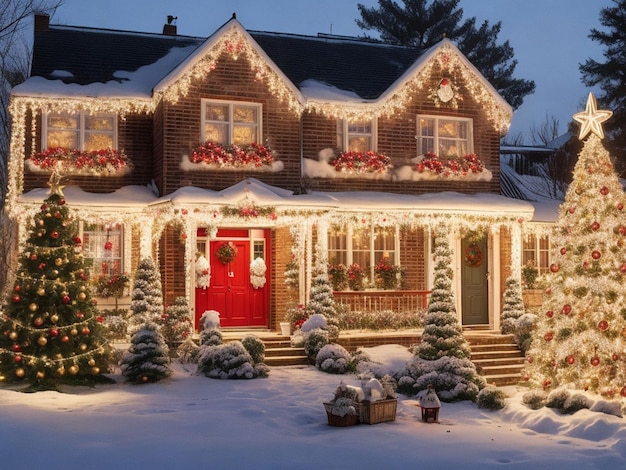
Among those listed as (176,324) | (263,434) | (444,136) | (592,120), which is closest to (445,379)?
(263,434)

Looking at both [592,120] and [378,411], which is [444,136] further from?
[378,411]

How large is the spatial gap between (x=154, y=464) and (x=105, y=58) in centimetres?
1340

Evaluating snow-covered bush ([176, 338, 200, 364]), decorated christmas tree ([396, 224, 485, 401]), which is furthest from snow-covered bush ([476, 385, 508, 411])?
snow-covered bush ([176, 338, 200, 364])

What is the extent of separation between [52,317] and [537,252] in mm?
12808

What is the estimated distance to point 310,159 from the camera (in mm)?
18953

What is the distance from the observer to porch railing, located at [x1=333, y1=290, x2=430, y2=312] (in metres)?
18.0

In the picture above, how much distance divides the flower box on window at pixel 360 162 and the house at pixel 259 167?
37mm

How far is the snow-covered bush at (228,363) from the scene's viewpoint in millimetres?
14375

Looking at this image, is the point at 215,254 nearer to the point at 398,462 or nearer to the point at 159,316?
the point at 159,316

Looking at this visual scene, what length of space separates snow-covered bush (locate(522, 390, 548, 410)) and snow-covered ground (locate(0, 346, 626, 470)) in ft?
0.46

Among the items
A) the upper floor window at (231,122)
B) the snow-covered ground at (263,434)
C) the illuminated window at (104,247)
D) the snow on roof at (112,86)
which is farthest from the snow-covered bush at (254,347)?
the snow on roof at (112,86)

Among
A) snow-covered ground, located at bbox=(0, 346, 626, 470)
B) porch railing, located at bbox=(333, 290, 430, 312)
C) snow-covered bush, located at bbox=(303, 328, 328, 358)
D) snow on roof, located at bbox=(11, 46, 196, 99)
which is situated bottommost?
snow-covered ground, located at bbox=(0, 346, 626, 470)

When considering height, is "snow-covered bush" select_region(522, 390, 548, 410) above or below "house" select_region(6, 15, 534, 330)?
below

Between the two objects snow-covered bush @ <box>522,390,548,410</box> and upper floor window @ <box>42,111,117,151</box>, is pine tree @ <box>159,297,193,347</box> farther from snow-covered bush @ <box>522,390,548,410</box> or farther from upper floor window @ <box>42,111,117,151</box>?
snow-covered bush @ <box>522,390,548,410</box>
